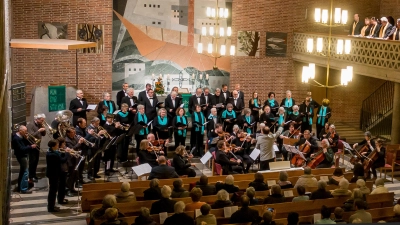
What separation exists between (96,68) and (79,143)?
7484mm

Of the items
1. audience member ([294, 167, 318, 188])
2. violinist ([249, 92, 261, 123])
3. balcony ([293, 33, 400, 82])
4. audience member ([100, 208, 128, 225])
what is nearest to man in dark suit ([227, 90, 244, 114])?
violinist ([249, 92, 261, 123])

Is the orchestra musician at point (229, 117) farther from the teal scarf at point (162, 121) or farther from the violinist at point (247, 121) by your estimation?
the teal scarf at point (162, 121)

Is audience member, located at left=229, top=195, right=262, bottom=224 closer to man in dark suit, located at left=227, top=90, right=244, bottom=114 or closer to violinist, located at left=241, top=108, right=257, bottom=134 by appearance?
violinist, located at left=241, top=108, right=257, bottom=134

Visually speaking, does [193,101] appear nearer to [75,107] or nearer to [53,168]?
[75,107]

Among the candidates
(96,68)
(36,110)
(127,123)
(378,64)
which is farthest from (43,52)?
(378,64)

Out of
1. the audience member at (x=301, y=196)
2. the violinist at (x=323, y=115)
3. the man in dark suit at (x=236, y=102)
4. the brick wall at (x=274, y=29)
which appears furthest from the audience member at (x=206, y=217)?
the brick wall at (x=274, y=29)

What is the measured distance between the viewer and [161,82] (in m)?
20.1

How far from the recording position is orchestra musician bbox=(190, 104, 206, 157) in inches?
642

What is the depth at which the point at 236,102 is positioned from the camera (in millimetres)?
17906

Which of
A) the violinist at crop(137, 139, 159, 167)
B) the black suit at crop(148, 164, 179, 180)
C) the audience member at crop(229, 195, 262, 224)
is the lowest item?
the audience member at crop(229, 195, 262, 224)

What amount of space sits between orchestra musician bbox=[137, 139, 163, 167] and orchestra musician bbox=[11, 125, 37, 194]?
2351 millimetres

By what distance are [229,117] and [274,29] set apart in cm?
604

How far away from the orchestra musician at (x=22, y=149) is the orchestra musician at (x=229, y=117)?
597 cm

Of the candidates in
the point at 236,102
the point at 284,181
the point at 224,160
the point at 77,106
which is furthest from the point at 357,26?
the point at 284,181
